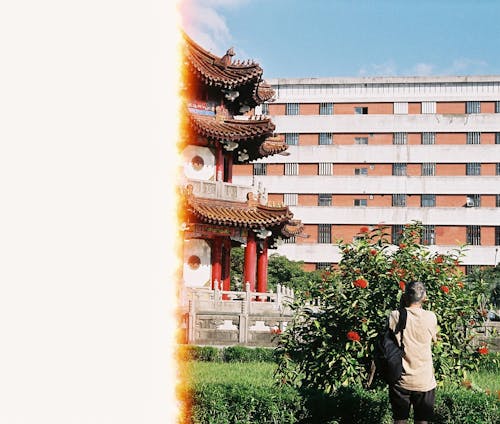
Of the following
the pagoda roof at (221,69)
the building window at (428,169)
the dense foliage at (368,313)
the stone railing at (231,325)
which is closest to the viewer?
the dense foliage at (368,313)

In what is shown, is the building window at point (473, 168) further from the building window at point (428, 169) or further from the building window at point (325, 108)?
the building window at point (325, 108)

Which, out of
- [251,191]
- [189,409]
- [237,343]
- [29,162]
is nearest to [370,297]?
[189,409]

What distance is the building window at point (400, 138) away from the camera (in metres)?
55.6

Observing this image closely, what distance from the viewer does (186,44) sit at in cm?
2589

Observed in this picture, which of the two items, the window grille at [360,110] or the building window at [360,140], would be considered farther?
the window grille at [360,110]

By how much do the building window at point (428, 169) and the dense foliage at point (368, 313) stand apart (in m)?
46.2

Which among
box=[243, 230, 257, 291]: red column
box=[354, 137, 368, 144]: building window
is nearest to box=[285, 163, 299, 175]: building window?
box=[354, 137, 368, 144]: building window

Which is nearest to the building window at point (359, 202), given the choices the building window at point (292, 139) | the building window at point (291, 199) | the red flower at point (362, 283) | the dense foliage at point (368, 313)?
the building window at point (291, 199)

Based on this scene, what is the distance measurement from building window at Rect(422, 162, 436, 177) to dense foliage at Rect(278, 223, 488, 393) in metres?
46.2

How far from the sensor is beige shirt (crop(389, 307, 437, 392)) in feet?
23.3

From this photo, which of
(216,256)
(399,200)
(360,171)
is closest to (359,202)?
(360,171)

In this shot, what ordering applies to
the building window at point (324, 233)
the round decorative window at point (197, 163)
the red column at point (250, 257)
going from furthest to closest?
the building window at point (324, 233)
the red column at point (250, 257)
the round decorative window at point (197, 163)

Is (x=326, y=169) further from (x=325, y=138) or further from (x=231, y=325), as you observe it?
(x=231, y=325)

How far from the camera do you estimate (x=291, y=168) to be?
2223 inches
